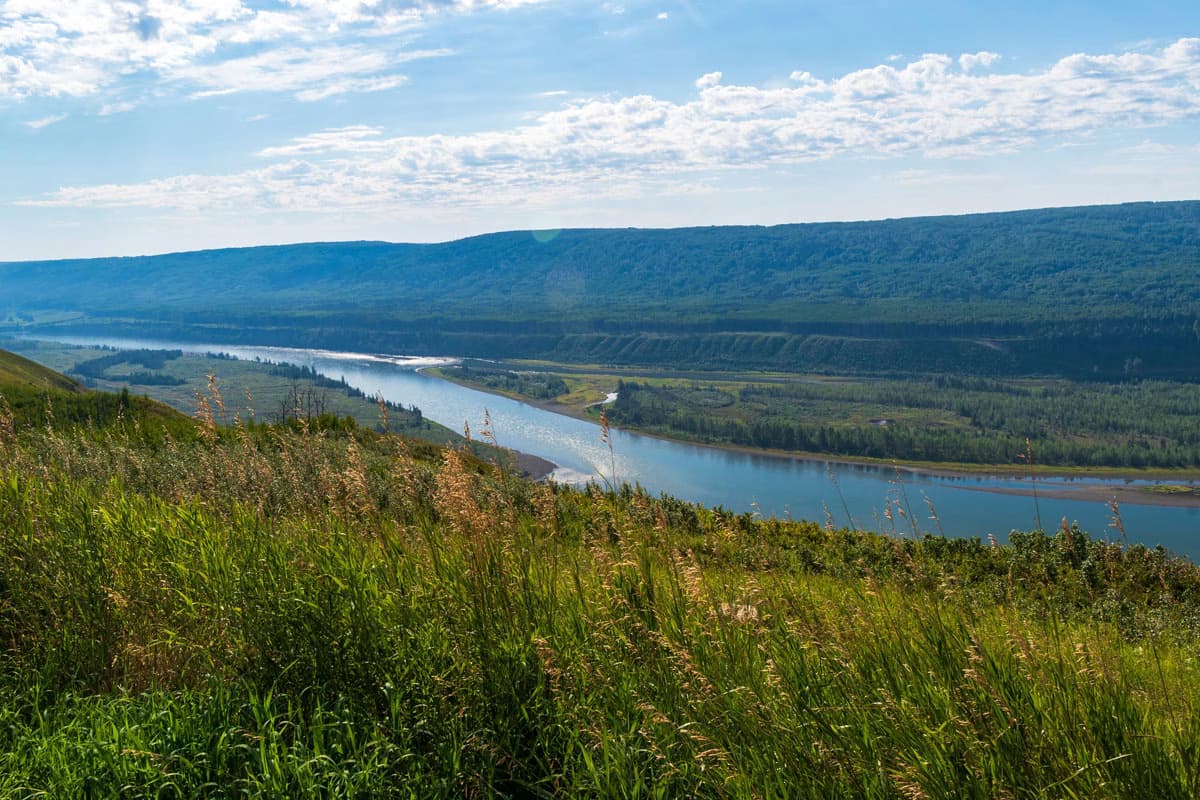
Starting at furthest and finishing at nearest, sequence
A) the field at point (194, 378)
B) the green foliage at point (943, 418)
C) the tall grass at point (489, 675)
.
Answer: the green foliage at point (943, 418) < the field at point (194, 378) < the tall grass at point (489, 675)

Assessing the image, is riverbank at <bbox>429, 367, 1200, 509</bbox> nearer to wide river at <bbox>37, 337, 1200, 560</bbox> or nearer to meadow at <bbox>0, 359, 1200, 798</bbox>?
wide river at <bbox>37, 337, 1200, 560</bbox>

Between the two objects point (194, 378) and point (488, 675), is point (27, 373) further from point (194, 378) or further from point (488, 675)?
point (194, 378)

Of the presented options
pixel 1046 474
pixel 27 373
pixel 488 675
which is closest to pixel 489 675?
pixel 488 675

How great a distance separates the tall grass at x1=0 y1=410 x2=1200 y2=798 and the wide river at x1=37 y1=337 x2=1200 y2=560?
30785 mm

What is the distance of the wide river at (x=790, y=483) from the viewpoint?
47438mm

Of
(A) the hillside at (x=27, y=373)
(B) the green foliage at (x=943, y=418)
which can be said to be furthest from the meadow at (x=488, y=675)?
(B) the green foliage at (x=943, y=418)

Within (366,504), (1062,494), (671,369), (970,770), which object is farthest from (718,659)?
(671,369)

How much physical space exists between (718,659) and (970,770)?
1.04 m

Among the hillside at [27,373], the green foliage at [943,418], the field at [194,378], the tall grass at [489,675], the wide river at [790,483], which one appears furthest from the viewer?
the green foliage at [943,418]

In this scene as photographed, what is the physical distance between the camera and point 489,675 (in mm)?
3666

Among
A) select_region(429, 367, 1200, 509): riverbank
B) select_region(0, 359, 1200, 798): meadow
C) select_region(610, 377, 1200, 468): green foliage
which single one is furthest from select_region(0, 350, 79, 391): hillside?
select_region(610, 377, 1200, 468): green foliage

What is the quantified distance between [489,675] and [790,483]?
59.8 meters

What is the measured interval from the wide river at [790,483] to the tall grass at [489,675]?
30.8 m

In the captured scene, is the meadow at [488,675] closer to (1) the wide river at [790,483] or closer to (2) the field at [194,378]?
(1) the wide river at [790,483]
